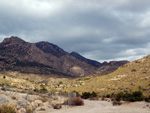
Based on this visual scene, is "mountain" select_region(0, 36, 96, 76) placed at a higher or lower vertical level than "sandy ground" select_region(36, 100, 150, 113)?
higher

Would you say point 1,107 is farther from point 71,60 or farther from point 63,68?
point 71,60

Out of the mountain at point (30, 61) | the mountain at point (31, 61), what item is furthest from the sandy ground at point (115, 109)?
the mountain at point (30, 61)

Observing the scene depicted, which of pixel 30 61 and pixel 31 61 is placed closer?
pixel 30 61

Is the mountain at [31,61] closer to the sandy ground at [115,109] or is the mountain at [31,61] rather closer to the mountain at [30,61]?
the mountain at [30,61]

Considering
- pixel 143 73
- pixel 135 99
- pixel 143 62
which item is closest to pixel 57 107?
pixel 135 99

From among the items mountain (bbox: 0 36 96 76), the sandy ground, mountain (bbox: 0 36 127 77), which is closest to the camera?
the sandy ground

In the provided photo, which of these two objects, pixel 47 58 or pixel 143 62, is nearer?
pixel 143 62

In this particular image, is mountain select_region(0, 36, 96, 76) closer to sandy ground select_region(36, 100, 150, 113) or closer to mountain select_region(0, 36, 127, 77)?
mountain select_region(0, 36, 127, 77)

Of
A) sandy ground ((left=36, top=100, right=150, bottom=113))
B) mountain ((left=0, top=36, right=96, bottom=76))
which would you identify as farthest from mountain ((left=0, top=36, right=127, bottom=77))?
sandy ground ((left=36, top=100, right=150, bottom=113))

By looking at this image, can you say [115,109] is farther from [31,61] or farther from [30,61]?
[31,61]

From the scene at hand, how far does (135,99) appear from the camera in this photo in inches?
1008

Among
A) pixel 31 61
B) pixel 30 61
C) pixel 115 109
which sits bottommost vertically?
pixel 115 109

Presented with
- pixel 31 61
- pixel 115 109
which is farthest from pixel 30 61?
pixel 115 109

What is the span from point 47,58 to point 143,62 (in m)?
130
